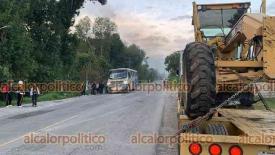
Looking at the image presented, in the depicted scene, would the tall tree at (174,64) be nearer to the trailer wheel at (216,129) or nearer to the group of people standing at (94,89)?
the group of people standing at (94,89)

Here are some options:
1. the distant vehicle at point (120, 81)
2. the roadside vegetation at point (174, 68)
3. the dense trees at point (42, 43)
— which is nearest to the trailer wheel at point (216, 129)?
the roadside vegetation at point (174, 68)

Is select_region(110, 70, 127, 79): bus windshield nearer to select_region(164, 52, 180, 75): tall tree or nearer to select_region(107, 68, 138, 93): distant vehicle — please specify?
select_region(107, 68, 138, 93): distant vehicle

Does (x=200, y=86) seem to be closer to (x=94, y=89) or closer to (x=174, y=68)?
(x=174, y=68)

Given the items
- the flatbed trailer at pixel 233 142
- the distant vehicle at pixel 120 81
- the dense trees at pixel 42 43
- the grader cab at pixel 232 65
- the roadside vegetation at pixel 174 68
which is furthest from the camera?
the distant vehicle at pixel 120 81

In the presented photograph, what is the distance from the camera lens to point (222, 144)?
5.46m

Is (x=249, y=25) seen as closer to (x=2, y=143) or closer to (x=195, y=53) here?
(x=195, y=53)

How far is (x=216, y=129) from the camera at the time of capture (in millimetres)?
6238

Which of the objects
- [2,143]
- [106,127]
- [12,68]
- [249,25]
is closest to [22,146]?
[2,143]

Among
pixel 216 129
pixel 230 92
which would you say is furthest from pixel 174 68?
pixel 216 129

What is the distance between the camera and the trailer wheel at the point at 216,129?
6105mm

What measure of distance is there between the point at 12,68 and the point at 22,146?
33058 millimetres

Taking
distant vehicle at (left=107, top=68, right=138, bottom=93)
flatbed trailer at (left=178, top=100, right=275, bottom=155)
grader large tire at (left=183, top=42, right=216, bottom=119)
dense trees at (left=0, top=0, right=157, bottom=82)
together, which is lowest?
flatbed trailer at (left=178, top=100, right=275, bottom=155)

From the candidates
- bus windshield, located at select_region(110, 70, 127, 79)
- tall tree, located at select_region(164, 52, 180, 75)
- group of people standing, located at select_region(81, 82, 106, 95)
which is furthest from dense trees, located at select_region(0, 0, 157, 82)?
tall tree, located at select_region(164, 52, 180, 75)

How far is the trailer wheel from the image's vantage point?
6105 mm
